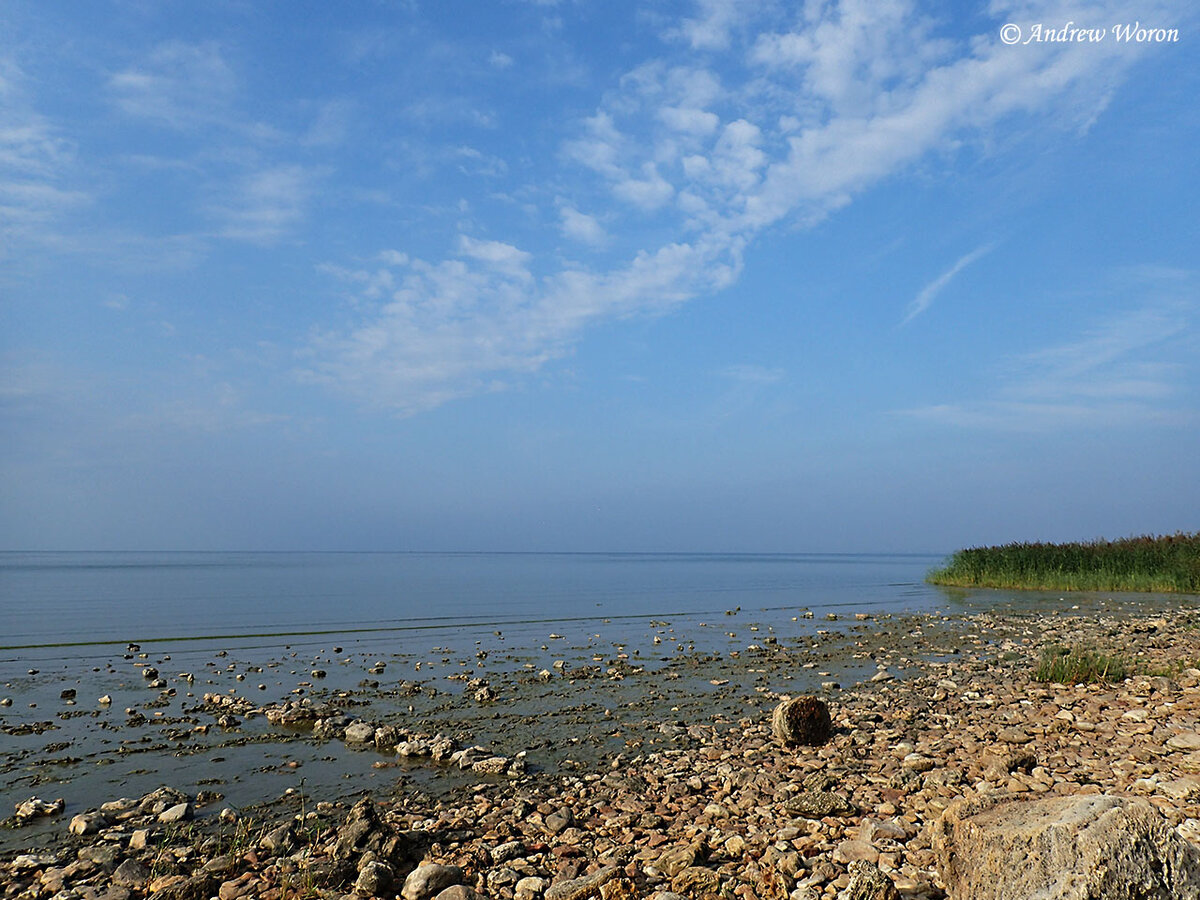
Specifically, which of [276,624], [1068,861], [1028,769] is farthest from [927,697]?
[276,624]

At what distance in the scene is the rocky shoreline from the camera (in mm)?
5695

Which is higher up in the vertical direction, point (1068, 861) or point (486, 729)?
point (1068, 861)

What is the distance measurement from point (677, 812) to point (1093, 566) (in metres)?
40.9

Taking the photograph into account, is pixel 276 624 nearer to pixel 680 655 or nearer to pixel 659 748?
pixel 680 655

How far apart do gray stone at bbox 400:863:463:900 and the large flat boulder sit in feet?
12.0

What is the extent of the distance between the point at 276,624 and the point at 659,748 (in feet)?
74.5

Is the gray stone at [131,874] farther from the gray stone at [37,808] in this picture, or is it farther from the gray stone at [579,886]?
the gray stone at [579,886]

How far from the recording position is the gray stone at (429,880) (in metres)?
5.61

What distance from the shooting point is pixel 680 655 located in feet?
63.3

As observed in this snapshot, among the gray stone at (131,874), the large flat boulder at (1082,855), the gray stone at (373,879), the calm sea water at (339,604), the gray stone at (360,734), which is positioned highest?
the large flat boulder at (1082,855)

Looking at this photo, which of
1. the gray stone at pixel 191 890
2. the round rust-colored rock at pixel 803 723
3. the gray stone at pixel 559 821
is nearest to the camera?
the gray stone at pixel 191 890

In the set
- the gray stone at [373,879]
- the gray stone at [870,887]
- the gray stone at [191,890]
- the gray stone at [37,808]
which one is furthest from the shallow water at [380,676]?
the gray stone at [870,887]

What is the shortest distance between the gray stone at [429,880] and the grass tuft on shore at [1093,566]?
41023 millimetres

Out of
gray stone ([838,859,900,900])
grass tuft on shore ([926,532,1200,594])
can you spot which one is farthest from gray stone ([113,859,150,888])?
grass tuft on shore ([926,532,1200,594])
